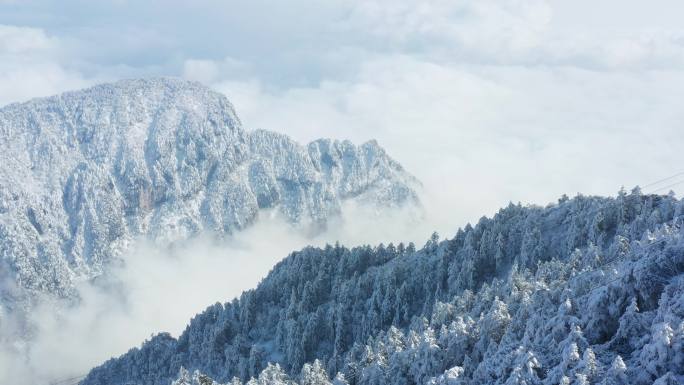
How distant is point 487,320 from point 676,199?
5814 centimetres

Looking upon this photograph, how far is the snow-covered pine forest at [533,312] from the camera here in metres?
88.8

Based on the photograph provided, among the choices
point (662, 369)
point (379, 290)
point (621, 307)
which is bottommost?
point (662, 369)

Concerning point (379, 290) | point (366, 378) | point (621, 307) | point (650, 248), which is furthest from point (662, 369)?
point (379, 290)

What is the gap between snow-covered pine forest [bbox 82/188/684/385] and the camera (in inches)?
3497

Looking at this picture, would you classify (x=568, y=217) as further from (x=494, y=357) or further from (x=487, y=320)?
(x=494, y=357)

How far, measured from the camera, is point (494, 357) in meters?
101

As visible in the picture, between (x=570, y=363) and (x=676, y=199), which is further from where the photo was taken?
(x=676, y=199)

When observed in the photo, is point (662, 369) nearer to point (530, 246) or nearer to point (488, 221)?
point (530, 246)

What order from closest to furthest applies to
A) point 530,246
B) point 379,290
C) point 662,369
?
point 662,369 < point 530,246 < point 379,290

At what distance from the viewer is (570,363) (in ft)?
290

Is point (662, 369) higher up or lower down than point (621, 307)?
lower down

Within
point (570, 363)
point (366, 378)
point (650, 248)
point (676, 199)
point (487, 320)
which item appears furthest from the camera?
point (676, 199)

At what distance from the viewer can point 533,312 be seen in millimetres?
113062

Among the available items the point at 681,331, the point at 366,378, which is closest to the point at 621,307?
the point at 681,331
